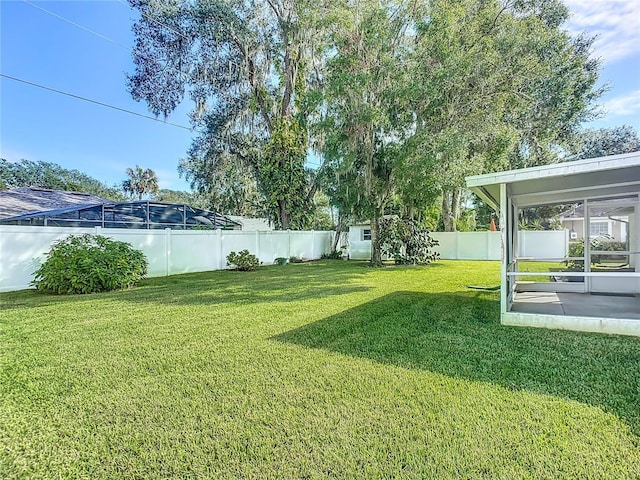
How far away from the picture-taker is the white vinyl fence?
7965 mm

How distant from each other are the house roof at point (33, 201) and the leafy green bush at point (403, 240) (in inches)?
494

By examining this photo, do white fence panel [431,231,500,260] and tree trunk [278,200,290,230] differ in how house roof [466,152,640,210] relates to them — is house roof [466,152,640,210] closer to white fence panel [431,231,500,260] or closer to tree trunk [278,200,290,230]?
white fence panel [431,231,500,260]

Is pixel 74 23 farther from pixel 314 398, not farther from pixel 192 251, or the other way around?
pixel 314 398

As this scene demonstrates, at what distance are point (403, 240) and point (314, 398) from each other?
11883 mm

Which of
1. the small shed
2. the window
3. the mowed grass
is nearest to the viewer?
the mowed grass

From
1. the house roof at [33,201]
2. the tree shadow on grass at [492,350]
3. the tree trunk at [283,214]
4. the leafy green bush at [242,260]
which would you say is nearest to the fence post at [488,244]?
the tree trunk at [283,214]

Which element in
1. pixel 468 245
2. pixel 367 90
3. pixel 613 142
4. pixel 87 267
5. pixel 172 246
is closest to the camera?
pixel 87 267

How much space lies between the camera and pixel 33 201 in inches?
584

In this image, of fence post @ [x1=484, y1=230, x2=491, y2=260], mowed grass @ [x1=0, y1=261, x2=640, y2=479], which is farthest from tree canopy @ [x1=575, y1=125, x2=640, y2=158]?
mowed grass @ [x1=0, y1=261, x2=640, y2=479]

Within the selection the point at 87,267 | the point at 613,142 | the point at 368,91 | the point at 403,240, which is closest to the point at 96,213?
the point at 87,267

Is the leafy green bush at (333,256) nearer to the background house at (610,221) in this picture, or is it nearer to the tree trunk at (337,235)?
the tree trunk at (337,235)

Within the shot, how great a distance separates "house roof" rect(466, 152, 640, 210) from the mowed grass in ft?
6.78

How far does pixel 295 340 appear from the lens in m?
4.31

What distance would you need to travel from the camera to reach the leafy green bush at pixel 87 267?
7.71 m
